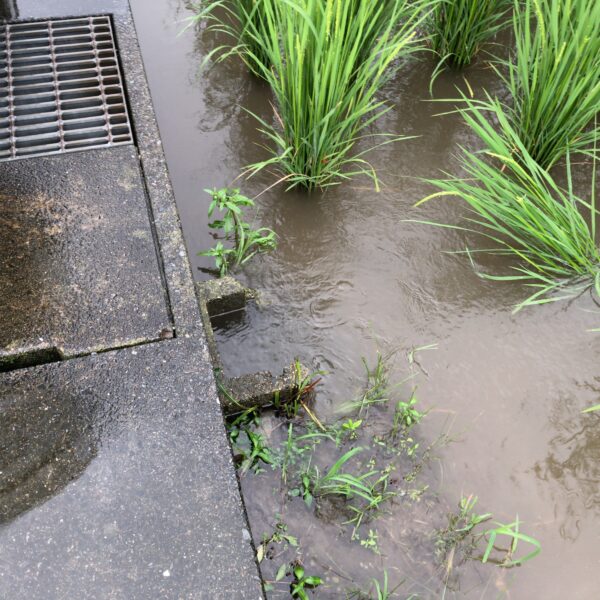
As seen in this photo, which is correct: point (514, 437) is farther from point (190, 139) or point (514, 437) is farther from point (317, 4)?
point (190, 139)

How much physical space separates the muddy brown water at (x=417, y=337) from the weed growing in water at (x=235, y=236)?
0.20 feet

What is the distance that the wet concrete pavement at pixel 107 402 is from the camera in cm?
137

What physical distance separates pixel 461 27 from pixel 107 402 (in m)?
2.54

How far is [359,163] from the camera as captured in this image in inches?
108

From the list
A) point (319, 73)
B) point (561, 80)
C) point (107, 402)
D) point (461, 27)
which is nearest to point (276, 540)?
point (107, 402)

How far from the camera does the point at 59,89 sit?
240cm

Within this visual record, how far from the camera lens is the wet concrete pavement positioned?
4.51ft

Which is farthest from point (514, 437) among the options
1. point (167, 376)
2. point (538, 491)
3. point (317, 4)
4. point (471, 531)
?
point (317, 4)

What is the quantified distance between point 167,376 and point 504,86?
2.52 meters

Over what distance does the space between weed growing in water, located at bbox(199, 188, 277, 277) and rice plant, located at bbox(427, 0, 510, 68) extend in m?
1.36

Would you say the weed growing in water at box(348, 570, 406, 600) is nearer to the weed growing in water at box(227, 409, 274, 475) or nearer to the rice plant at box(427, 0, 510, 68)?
the weed growing in water at box(227, 409, 274, 475)

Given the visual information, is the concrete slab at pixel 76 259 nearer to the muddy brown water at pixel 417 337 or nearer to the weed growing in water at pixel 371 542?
the muddy brown water at pixel 417 337

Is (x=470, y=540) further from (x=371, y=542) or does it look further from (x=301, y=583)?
(x=301, y=583)

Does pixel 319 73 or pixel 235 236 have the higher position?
pixel 319 73
